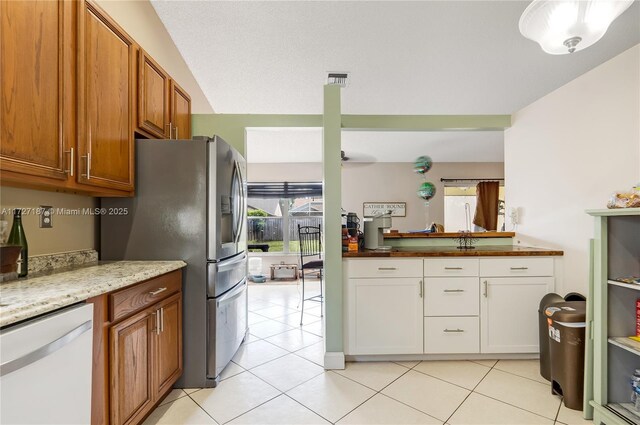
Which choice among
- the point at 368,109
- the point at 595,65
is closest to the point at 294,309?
the point at 368,109

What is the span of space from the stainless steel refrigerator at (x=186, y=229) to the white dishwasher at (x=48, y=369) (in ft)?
2.67

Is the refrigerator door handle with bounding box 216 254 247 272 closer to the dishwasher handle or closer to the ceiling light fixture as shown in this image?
the dishwasher handle

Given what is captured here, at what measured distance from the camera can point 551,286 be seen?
7.69 ft

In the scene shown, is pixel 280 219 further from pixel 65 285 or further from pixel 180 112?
pixel 65 285

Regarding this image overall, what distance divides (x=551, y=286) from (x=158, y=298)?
114 inches

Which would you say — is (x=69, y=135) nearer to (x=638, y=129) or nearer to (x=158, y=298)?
(x=158, y=298)

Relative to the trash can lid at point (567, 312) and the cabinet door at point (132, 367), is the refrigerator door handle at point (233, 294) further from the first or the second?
the trash can lid at point (567, 312)

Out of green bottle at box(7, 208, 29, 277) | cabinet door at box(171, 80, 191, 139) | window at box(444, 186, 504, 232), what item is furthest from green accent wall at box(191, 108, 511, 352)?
window at box(444, 186, 504, 232)

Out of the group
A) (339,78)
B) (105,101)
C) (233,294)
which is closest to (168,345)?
(233,294)

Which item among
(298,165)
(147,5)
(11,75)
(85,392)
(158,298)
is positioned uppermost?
(147,5)

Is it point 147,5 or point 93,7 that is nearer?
point 93,7

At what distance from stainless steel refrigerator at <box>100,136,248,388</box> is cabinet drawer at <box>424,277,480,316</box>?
64.5 inches

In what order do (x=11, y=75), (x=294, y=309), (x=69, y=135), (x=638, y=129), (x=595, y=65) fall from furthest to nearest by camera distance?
1. (x=294, y=309)
2. (x=595, y=65)
3. (x=638, y=129)
4. (x=69, y=135)
5. (x=11, y=75)

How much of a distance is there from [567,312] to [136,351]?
2.55 metres
